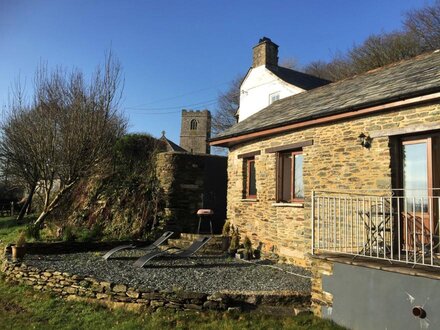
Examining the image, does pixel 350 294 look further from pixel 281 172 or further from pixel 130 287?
pixel 281 172

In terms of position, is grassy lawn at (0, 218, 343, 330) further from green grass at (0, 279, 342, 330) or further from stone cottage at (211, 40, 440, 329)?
stone cottage at (211, 40, 440, 329)

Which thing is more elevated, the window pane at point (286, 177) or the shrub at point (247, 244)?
the window pane at point (286, 177)

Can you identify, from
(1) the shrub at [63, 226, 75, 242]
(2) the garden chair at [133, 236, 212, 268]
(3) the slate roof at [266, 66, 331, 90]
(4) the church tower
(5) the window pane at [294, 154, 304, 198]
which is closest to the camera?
(2) the garden chair at [133, 236, 212, 268]

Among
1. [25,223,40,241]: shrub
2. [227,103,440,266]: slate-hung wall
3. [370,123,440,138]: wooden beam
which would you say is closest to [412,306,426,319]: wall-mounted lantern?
[227,103,440,266]: slate-hung wall

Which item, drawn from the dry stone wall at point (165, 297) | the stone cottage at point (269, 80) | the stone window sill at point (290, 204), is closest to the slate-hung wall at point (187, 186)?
the stone window sill at point (290, 204)

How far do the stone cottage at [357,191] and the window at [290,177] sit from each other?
0.03 m

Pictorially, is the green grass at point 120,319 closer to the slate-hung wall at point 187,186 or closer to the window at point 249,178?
the window at point 249,178

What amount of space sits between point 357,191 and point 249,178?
4518 millimetres

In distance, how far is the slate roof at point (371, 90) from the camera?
285 inches

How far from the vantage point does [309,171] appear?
9344 mm

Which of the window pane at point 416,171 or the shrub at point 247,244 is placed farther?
the shrub at point 247,244

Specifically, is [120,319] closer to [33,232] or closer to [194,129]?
[33,232]

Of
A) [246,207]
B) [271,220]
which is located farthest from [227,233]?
[271,220]

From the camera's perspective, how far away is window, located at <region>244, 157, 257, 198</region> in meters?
12.0
